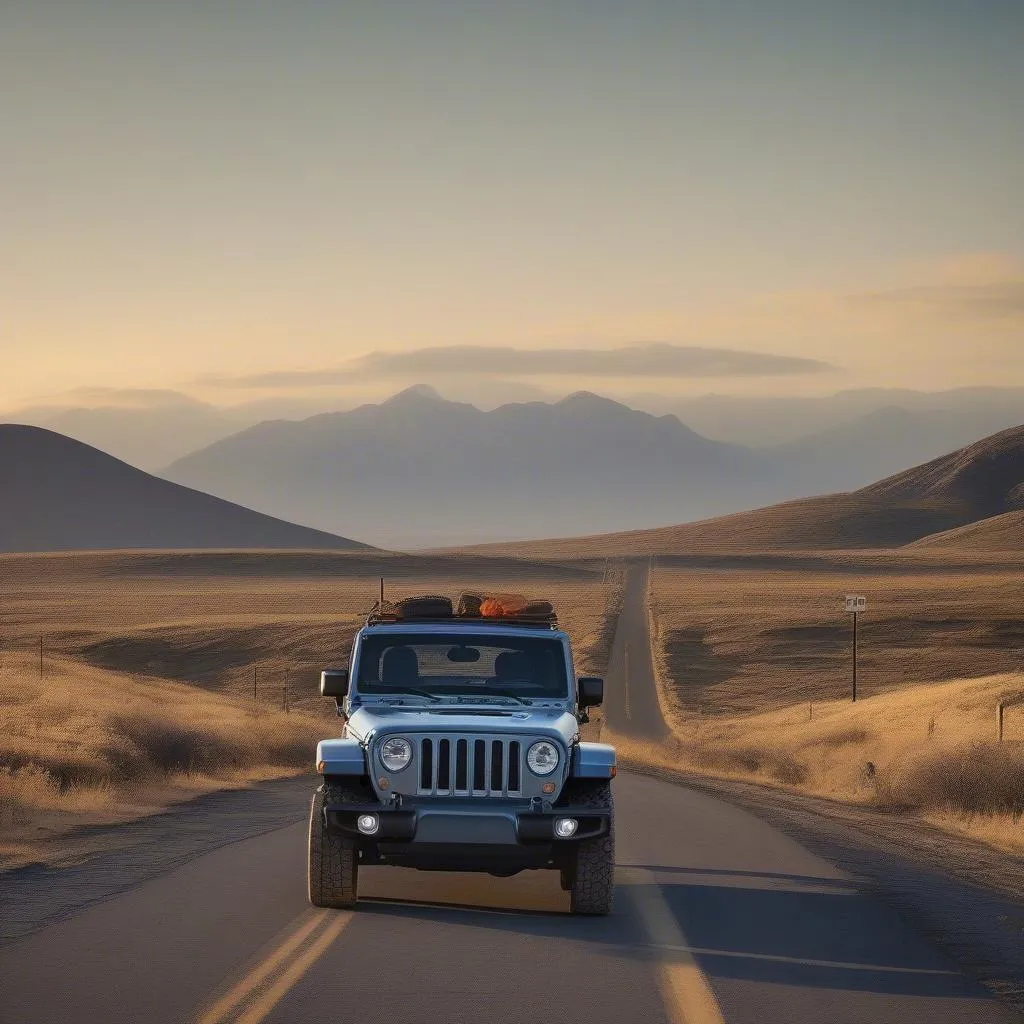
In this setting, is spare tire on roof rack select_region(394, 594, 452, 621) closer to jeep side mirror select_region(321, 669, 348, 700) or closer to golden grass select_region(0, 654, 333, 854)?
jeep side mirror select_region(321, 669, 348, 700)

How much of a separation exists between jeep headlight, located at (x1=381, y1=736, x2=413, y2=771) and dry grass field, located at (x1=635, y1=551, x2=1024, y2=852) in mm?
10441

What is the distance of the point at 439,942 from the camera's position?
1132 cm

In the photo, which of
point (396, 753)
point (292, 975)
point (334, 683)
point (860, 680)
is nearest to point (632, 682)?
point (860, 680)

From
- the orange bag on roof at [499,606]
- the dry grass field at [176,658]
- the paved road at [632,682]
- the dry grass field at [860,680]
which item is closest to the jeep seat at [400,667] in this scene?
the orange bag on roof at [499,606]

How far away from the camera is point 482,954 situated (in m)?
10.9

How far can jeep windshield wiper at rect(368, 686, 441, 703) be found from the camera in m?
13.7

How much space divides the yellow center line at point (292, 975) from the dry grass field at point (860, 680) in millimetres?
11076

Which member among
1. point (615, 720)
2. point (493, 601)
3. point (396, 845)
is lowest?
point (615, 720)

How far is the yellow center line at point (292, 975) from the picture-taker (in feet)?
29.5

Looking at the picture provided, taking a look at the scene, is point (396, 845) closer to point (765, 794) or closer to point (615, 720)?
point (765, 794)

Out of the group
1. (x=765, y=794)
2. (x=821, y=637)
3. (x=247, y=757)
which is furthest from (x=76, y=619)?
(x=765, y=794)

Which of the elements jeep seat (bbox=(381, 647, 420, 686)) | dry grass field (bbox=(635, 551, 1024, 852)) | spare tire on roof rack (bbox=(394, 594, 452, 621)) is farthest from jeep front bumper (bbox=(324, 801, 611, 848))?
dry grass field (bbox=(635, 551, 1024, 852))

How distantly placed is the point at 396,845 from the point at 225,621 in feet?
322

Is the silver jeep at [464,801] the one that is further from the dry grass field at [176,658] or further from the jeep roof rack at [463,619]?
the dry grass field at [176,658]
